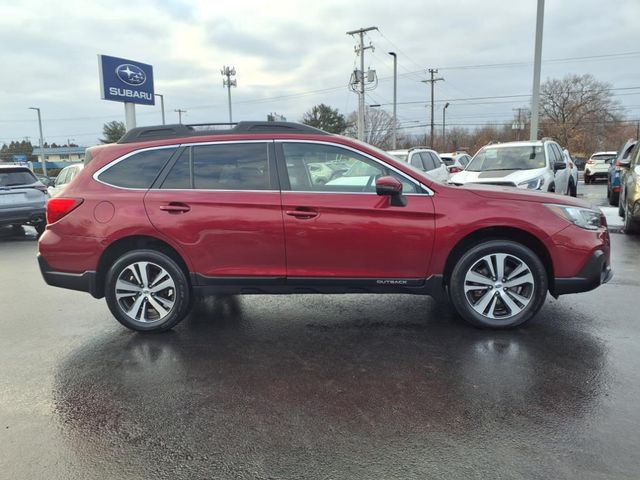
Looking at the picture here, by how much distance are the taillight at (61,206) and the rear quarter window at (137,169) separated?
1.00 ft

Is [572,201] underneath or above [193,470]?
above

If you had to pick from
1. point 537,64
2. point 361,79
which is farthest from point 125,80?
point 361,79

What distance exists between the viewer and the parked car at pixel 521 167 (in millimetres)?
9453

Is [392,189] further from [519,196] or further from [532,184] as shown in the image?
[532,184]

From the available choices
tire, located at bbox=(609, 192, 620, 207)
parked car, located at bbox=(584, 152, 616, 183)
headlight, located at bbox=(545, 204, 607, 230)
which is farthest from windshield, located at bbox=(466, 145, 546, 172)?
parked car, located at bbox=(584, 152, 616, 183)

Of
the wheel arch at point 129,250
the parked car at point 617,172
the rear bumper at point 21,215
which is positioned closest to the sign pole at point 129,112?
the rear bumper at point 21,215

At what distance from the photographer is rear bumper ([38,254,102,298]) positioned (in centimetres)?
451

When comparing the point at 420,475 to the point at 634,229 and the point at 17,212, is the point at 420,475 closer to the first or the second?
the point at 634,229

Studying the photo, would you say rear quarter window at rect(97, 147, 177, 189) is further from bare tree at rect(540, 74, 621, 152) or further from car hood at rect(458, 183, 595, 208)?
bare tree at rect(540, 74, 621, 152)

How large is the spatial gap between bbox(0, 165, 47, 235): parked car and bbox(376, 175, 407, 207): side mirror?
9.37 m

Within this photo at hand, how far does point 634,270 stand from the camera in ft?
21.9

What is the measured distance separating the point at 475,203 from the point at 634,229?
23.5ft

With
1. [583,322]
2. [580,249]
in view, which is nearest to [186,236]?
[580,249]

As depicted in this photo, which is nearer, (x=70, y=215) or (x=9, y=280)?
(x=70, y=215)
